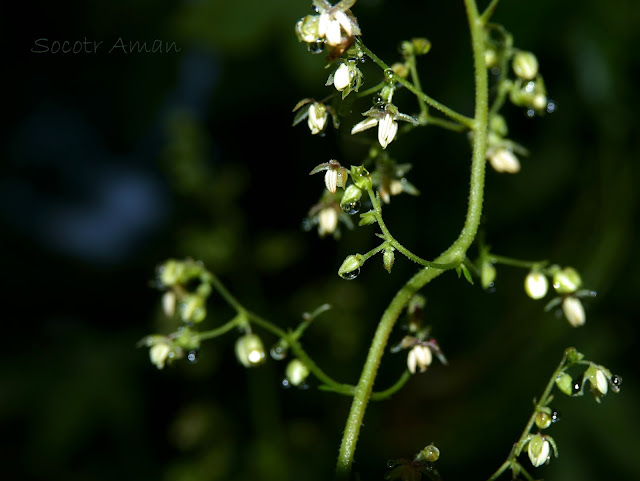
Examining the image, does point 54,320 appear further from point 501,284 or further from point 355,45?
point 355,45

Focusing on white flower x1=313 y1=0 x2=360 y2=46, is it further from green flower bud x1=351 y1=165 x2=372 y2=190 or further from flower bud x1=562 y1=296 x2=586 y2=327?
flower bud x1=562 y1=296 x2=586 y2=327

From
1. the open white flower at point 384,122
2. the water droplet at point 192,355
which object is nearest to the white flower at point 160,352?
the water droplet at point 192,355

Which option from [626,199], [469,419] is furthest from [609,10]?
[469,419]

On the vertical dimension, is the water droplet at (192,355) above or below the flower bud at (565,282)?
below

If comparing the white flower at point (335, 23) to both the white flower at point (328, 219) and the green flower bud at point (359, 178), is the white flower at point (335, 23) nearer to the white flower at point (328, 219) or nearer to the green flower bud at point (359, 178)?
the green flower bud at point (359, 178)

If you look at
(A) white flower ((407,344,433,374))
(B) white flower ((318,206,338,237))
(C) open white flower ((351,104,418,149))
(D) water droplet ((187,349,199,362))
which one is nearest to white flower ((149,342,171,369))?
(D) water droplet ((187,349,199,362))

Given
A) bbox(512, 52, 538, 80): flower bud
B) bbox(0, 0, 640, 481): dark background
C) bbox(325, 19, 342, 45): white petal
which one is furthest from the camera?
bbox(0, 0, 640, 481): dark background
